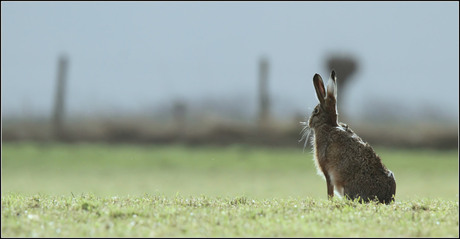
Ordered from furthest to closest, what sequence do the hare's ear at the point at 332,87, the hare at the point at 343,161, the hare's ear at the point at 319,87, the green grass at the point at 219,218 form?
1. the hare's ear at the point at 319,87
2. the hare's ear at the point at 332,87
3. the hare at the point at 343,161
4. the green grass at the point at 219,218

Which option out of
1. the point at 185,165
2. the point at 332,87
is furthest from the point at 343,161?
the point at 185,165

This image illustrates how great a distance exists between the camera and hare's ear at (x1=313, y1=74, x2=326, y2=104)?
840 centimetres

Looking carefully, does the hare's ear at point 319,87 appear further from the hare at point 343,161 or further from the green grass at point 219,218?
the green grass at point 219,218

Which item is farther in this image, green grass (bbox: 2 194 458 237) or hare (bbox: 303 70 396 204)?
hare (bbox: 303 70 396 204)

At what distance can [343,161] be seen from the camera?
26.8 feet

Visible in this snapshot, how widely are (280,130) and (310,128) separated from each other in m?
20.3

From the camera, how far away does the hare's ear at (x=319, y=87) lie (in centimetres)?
840

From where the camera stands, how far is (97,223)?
626cm

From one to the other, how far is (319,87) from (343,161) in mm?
1057

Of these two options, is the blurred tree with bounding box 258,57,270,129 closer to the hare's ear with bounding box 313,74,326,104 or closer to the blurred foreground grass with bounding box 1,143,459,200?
the blurred foreground grass with bounding box 1,143,459,200

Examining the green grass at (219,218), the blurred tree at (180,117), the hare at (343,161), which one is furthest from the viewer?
the blurred tree at (180,117)

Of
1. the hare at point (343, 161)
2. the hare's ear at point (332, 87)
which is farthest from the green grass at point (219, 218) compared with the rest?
the hare's ear at point (332, 87)

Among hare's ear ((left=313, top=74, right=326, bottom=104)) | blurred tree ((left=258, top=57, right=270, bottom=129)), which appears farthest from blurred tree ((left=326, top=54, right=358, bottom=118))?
hare's ear ((left=313, top=74, right=326, bottom=104))

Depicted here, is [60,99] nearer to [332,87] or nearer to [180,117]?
[180,117]
